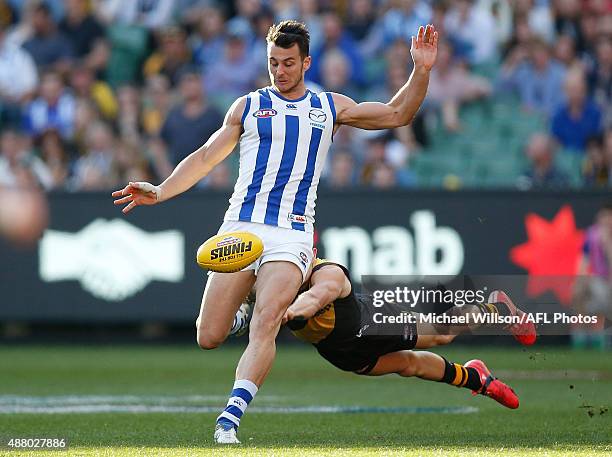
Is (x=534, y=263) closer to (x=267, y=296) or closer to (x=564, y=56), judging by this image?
(x=564, y=56)

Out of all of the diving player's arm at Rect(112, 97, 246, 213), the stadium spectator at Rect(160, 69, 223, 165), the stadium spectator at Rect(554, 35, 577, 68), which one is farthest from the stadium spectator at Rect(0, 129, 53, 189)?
the diving player's arm at Rect(112, 97, 246, 213)

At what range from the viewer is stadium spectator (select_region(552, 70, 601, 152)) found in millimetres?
16172

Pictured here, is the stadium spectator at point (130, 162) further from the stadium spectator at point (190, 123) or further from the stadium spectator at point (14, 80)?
the stadium spectator at point (14, 80)

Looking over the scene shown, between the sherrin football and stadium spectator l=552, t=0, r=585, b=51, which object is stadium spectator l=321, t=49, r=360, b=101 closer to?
stadium spectator l=552, t=0, r=585, b=51

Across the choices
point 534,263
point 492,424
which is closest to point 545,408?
point 492,424

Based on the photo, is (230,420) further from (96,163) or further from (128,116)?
(128,116)

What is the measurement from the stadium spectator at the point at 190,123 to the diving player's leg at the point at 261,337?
854cm

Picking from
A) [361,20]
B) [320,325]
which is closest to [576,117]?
[361,20]

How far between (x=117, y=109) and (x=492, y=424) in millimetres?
10145

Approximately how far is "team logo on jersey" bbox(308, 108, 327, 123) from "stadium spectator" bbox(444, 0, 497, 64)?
962 cm

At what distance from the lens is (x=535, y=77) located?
16.9m

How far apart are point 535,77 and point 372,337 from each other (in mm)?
9625

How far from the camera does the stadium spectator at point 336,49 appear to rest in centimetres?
1689

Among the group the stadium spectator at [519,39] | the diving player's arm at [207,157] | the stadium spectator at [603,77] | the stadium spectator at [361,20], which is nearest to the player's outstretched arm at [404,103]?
the diving player's arm at [207,157]
